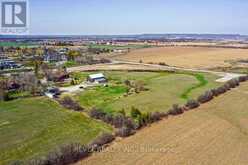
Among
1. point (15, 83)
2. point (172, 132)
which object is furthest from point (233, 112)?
point (15, 83)

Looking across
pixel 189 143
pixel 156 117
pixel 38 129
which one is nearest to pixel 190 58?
pixel 156 117

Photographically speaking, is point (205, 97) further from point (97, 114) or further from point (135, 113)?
point (97, 114)

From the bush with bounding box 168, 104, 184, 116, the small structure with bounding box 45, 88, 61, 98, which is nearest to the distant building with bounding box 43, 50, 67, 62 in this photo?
the small structure with bounding box 45, 88, 61, 98

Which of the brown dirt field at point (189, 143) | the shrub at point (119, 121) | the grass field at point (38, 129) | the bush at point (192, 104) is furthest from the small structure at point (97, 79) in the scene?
the shrub at point (119, 121)

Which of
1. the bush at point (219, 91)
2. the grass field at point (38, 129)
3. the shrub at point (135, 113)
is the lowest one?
the grass field at point (38, 129)

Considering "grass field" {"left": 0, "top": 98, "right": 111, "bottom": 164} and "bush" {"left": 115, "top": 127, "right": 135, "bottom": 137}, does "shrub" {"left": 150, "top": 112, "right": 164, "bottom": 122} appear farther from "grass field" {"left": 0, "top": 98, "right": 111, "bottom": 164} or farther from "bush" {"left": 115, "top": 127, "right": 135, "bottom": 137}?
"grass field" {"left": 0, "top": 98, "right": 111, "bottom": 164}

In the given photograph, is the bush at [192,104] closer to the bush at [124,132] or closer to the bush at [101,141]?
the bush at [124,132]
